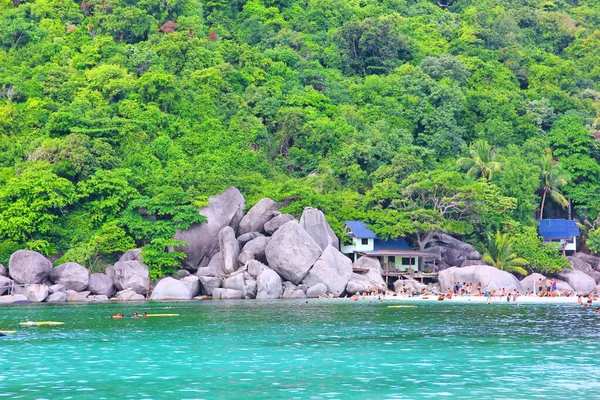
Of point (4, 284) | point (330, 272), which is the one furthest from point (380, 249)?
point (4, 284)

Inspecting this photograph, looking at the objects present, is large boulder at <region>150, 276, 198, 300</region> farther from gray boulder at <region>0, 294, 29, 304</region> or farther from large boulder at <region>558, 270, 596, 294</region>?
large boulder at <region>558, 270, 596, 294</region>

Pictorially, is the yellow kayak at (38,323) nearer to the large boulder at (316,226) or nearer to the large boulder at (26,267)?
the large boulder at (26,267)

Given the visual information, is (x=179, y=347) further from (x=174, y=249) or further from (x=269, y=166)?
(x=269, y=166)

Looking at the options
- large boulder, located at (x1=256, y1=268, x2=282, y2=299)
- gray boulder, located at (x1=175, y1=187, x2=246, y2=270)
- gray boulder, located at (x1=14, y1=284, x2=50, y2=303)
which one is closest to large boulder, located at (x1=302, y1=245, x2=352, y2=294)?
large boulder, located at (x1=256, y1=268, x2=282, y2=299)

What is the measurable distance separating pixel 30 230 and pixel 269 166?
17.8m

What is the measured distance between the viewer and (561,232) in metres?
59.9

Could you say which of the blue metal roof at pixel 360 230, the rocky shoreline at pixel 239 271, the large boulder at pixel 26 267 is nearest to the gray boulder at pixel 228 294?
the rocky shoreline at pixel 239 271

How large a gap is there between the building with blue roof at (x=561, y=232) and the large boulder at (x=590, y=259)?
27.4 inches

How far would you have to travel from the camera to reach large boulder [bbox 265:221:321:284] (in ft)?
163

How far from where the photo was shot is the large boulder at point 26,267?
157ft

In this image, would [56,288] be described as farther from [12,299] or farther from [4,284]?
[4,284]

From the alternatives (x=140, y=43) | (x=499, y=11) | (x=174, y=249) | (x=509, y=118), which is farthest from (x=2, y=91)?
(x=499, y=11)

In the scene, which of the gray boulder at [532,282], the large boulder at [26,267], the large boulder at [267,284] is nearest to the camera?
the large boulder at [26,267]

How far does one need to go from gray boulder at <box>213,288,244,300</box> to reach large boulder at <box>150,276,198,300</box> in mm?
1613
